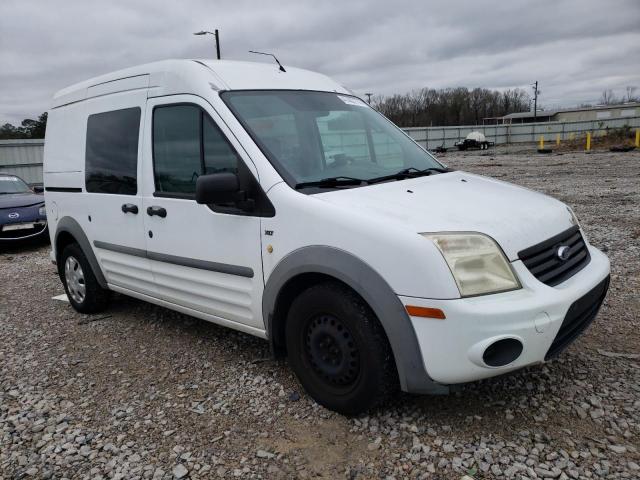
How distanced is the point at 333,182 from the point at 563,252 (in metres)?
1.34

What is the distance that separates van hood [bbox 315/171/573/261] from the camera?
8.48 ft

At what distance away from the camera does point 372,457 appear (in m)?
2.60

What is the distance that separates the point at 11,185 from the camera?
10422 mm

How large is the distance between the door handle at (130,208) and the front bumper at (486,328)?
2.42 m

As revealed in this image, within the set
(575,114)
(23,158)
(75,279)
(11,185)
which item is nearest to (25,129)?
(23,158)

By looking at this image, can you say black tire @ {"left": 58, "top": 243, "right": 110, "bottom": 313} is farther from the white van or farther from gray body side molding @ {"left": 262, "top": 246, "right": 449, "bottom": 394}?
gray body side molding @ {"left": 262, "top": 246, "right": 449, "bottom": 394}

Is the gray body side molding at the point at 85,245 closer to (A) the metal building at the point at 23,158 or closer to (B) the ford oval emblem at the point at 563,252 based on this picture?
(B) the ford oval emblem at the point at 563,252

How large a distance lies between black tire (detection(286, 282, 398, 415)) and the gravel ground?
170 mm

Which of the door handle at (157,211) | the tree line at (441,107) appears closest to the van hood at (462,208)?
the door handle at (157,211)

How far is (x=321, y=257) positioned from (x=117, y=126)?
245cm

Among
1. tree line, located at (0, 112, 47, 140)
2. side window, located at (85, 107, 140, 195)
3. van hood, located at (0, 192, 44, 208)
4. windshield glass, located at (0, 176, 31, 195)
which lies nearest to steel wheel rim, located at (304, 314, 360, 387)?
side window, located at (85, 107, 140, 195)

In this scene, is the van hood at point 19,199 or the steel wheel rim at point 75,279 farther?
the van hood at point 19,199

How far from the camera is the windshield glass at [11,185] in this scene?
10.2m

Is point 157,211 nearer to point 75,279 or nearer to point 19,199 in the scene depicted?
point 75,279
